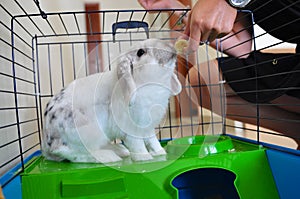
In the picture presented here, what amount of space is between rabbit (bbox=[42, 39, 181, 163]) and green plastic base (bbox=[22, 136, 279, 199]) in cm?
7

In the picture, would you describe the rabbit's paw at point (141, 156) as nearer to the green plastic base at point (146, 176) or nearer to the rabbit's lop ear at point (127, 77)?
the green plastic base at point (146, 176)

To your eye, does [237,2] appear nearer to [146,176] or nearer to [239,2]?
[239,2]

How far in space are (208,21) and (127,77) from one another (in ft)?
0.89

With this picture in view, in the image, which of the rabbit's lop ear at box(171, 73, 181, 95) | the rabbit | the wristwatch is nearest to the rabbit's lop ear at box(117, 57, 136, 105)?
the rabbit

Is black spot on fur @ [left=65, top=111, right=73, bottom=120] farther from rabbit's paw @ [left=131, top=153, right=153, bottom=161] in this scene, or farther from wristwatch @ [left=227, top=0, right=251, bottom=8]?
wristwatch @ [left=227, top=0, right=251, bottom=8]

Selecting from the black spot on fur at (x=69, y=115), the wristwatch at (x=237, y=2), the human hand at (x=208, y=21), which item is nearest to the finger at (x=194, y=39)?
the human hand at (x=208, y=21)

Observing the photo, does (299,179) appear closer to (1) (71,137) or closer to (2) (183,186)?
(2) (183,186)

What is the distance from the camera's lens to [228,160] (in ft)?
2.44

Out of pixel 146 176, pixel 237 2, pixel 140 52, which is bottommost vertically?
pixel 146 176

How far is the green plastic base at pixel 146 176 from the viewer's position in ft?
2.16

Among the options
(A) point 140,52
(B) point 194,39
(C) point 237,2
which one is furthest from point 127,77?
(C) point 237,2

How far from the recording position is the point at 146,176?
674mm

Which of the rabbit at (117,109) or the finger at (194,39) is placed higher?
the finger at (194,39)

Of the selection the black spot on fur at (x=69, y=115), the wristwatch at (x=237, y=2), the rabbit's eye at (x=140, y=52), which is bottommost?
the black spot on fur at (x=69, y=115)
